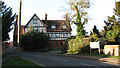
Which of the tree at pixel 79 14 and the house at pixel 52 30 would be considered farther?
the house at pixel 52 30

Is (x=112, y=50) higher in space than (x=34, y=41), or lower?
lower

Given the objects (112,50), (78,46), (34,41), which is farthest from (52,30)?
(112,50)

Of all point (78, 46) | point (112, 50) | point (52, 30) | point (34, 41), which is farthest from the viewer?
point (52, 30)

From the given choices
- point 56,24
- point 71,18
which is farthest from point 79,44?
point 56,24

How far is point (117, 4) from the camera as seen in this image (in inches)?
1348

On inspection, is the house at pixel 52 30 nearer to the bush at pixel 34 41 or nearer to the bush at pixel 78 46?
the bush at pixel 34 41

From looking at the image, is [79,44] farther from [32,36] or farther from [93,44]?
[32,36]

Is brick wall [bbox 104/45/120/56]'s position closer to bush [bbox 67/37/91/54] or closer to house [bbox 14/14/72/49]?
bush [bbox 67/37/91/54]

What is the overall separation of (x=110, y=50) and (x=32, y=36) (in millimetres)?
23610

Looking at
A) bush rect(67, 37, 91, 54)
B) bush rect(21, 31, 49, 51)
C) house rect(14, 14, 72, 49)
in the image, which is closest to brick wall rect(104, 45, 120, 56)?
bush rect(67, 37, 91, 54)

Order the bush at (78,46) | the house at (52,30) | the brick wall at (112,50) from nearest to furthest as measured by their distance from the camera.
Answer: the brick wall at (112,50) < the bush at (78,46) < the house at (52,30)

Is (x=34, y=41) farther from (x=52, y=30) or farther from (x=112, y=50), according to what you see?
(x=112, y=50)

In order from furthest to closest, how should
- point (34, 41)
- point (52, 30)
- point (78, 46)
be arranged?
point (52, 30) < point (34, 41) < point (78, 46)

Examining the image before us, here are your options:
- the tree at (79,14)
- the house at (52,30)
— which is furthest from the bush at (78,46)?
the house at (52,30)
